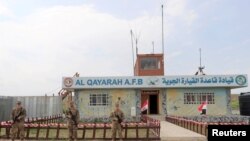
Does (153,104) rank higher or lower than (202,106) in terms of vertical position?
higher

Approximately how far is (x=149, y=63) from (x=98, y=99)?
7.23m

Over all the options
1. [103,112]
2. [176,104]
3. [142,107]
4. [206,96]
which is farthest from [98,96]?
[206,96]

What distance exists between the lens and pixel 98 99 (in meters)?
32.8

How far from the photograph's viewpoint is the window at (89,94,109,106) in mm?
32812

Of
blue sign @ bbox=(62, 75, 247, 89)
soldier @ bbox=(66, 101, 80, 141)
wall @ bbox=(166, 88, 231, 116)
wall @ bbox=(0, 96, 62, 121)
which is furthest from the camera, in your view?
wall @ bbox=(0, 96, 62, 121)

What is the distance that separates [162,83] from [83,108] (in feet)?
23.5

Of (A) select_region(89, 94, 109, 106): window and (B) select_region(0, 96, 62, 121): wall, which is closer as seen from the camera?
(A) select_region(89, 94, 109, 106): window

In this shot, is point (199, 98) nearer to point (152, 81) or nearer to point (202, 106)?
point (202, 106)

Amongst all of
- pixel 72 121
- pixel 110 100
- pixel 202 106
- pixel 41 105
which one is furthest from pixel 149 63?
pixel 72 121

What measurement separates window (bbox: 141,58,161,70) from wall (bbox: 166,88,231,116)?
484 cm

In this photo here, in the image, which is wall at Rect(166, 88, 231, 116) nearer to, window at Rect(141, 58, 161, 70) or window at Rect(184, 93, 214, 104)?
window at Rect(184, 93, 214, 104)

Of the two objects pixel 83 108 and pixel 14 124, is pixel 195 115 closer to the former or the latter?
pixel 83 108

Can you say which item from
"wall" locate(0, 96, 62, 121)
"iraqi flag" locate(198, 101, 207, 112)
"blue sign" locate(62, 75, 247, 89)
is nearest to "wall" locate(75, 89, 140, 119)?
"blue sign" locate(62, 75, 247, 89)

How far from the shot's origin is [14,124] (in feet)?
53.8
